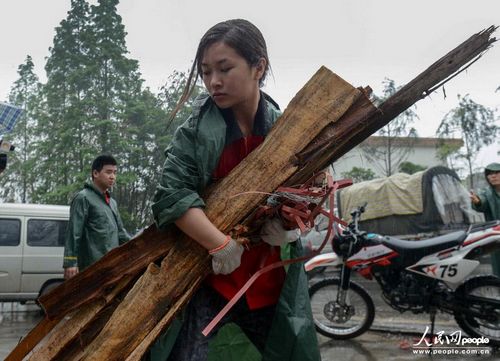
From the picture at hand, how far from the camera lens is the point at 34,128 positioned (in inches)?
772

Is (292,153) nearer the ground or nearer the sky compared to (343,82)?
nearer the ground

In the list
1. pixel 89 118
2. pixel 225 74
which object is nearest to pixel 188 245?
pixel 225 74

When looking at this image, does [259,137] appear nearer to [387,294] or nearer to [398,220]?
[387,294]

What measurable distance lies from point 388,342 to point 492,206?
1.76 m

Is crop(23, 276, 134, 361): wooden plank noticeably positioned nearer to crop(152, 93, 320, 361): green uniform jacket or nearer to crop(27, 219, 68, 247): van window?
crop(152, 93, 320, 361): green uniform jacket

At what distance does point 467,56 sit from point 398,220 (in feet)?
36.6

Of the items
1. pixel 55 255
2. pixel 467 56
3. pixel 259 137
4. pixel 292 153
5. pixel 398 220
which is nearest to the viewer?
pixel 467 56

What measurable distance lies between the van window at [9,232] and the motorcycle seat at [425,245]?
19.8 feet

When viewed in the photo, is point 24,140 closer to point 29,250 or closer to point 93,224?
point 29,250

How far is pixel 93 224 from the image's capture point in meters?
4.57

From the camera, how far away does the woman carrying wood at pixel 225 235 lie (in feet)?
5.02

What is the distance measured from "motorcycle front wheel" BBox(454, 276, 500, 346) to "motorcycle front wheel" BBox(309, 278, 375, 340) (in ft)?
2.77

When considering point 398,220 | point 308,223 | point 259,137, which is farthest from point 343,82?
point 398,220

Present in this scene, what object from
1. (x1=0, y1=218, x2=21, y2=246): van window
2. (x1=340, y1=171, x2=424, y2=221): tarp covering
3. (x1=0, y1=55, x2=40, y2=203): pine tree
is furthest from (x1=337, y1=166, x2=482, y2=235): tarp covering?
(x1=0, y1=55, x2=40, y2=203): pine tree
